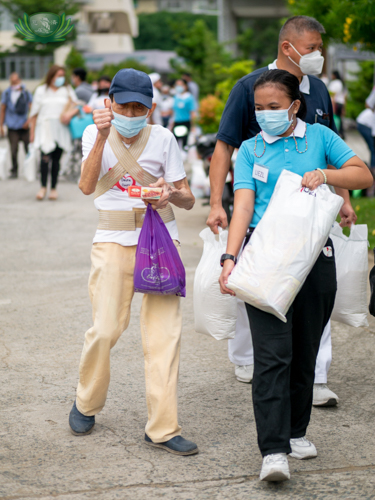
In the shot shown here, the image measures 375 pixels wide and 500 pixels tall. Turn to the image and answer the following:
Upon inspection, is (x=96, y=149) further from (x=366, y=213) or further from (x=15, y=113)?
(x=15, y=113)

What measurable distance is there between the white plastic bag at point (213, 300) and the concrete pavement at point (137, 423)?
560 millimetres

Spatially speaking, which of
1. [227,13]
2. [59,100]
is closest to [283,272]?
[59,100]

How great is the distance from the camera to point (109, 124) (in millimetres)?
3379

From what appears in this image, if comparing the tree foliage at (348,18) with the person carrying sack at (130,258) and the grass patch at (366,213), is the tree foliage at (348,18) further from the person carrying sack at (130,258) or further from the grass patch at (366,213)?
the person carrying sack at (130,258)

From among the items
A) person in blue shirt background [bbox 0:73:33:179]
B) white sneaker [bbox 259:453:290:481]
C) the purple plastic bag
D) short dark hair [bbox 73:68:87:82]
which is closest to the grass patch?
the purple plastic bag

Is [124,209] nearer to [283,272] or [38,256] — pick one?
[283,272]

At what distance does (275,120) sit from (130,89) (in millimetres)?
731

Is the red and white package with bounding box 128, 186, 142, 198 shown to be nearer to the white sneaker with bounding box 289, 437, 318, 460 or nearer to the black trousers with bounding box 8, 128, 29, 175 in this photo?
the white sneaker with bounding box 289, 437, 318, 460

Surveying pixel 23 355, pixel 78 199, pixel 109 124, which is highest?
pixel 109 124

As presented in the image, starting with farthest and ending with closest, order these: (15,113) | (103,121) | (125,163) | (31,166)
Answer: (15,113) → (31,166) → (125,163) → (103,121)

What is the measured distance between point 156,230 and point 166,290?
0.97ft

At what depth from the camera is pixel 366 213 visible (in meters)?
9.56

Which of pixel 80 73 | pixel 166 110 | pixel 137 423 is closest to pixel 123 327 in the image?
pixel 137 423

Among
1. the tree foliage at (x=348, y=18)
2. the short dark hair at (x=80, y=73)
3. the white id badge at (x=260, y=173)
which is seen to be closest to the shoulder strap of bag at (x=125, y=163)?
the white id badge at (x=260, y=173)
